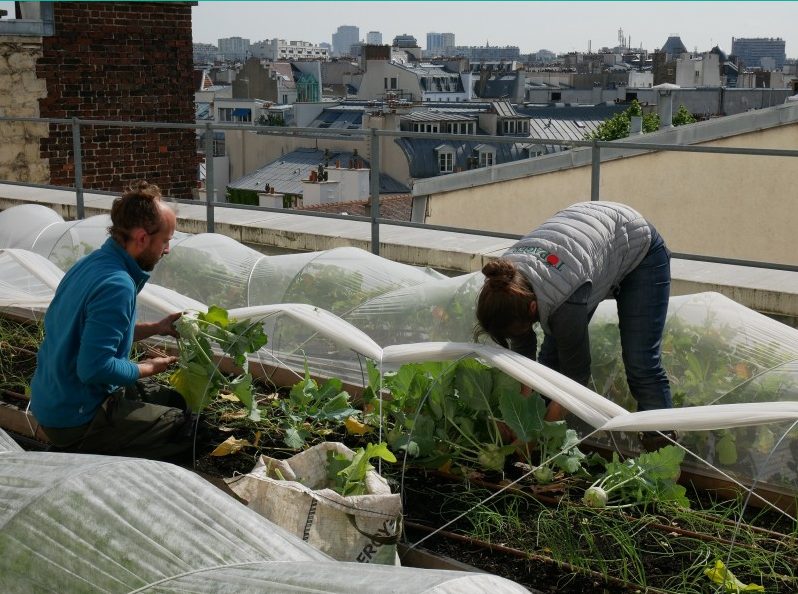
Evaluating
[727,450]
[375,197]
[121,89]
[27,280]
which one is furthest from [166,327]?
[121,89]

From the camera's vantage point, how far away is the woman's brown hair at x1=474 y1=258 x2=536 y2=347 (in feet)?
12.9

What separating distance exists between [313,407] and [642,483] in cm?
150

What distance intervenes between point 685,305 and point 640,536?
1.49m

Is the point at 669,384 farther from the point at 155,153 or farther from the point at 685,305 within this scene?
the point at 155,153

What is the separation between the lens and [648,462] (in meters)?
3.78

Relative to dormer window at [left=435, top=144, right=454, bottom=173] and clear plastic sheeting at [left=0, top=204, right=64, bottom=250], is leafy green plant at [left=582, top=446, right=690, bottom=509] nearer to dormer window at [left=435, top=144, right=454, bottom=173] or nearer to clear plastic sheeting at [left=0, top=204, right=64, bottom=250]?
clear plastic sheeting at [left=0, top=204, right=64, bottom=250]

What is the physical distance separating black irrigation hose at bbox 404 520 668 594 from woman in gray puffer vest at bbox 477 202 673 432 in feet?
2.33

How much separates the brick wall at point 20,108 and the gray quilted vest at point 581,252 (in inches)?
385

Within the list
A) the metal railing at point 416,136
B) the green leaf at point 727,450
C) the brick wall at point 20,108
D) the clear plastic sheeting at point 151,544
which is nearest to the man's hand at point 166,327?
the clear plastic sheeting at point 151,544

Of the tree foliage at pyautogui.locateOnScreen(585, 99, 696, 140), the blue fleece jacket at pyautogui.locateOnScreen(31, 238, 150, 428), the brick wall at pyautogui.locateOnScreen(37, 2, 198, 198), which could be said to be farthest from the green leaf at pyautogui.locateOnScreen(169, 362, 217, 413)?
the tree foliage at pyautogui.locateOnScreen(585, 99, 696, 140)

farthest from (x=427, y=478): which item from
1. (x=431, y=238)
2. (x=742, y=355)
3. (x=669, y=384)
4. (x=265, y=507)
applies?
(x=431, y=238)

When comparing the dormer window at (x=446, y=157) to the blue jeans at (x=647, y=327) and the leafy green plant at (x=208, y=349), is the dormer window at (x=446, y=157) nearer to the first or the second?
the leafy green plant at (x=208, y=349)

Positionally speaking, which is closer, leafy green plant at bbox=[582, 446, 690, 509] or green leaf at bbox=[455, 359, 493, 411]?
leafy green plant at bbox=[582, 446, 690, 509]

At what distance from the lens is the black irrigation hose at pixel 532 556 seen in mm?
3258
